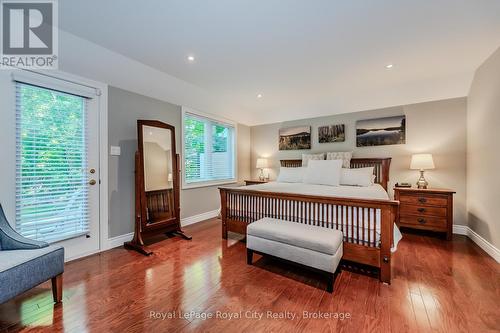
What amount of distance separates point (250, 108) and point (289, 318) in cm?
463

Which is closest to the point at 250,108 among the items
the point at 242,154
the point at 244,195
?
the point at 242,154

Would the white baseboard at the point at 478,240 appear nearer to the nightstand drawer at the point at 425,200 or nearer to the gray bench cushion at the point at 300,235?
the nightstand drawer at the point at 425,200

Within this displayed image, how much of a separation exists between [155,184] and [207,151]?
1639 mm

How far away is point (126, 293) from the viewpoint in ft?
6.15

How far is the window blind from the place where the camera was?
2.13 meters

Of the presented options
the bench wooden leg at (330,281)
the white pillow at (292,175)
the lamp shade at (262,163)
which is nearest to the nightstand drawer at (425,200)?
the white pillow at (292,175)

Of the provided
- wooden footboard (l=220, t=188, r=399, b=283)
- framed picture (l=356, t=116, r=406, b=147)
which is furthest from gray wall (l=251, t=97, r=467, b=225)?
wooden footboard (l=220, t=188, r=399, b=283)

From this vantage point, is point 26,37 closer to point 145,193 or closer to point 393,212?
point 145,193

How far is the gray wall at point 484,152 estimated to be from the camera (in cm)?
252

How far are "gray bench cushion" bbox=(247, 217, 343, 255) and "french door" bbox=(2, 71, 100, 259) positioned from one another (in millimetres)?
2160

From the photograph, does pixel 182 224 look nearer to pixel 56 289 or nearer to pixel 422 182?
pixel 56 289

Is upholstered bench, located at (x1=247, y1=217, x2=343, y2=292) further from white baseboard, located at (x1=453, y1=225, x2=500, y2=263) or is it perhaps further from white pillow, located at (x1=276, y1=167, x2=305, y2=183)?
white baseboard, located at (x1=453, y1=225, x2=500, y2=263)

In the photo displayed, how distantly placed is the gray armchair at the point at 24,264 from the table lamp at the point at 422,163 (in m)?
4.75

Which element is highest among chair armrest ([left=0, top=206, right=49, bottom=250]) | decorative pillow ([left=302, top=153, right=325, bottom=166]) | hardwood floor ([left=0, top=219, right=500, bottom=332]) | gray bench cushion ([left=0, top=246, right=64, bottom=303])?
decorative pillow ([left=302, top=153, right=325, bottom=166])
